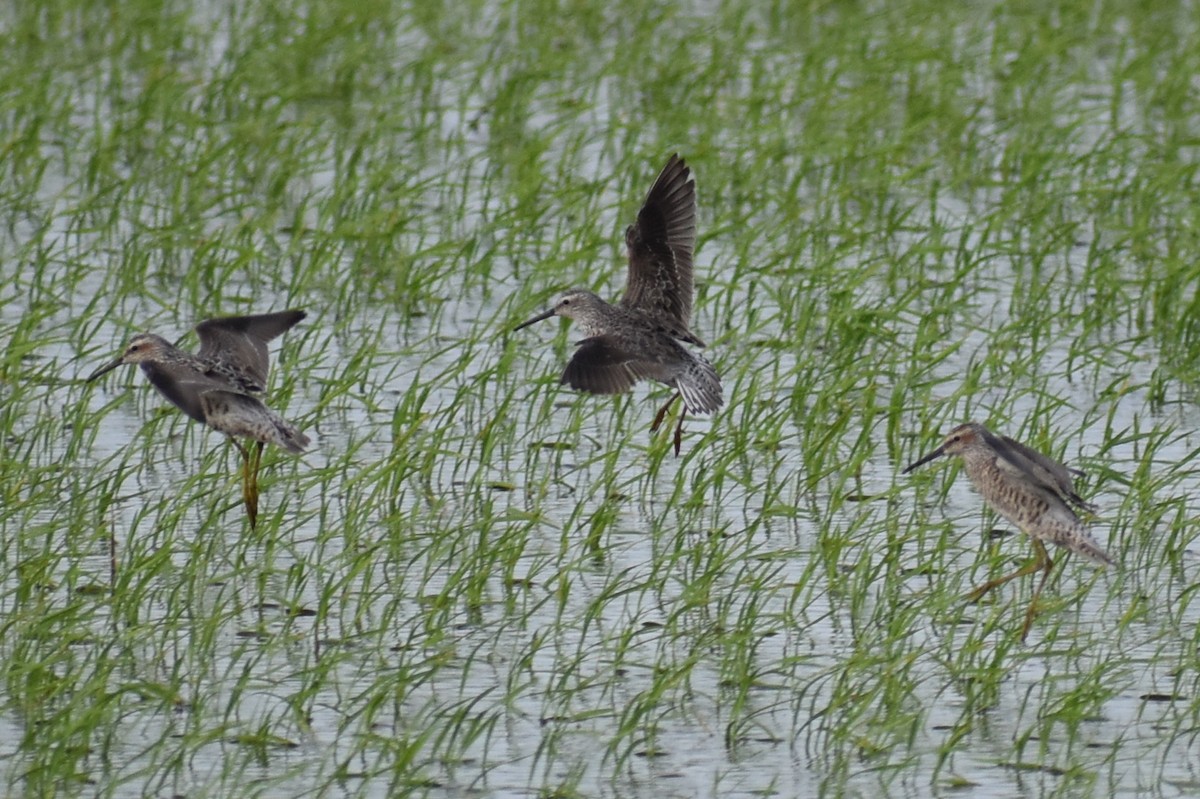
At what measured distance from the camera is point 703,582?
674 centimetres

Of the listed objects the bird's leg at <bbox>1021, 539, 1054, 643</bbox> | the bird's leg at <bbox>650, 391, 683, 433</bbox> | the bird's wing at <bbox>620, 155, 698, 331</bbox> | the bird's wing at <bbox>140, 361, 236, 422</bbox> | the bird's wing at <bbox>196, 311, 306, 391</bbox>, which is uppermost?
→ the bird's wing at <bbox>620, 155, 698, 331</bbox>

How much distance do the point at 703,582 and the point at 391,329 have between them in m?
3.62

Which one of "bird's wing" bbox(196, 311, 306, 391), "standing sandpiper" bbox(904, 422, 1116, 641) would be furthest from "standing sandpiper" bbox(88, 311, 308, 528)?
"standing sandpiper" bbox(904, 422, 1116, 641)

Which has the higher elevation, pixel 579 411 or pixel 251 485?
pixel 579 411

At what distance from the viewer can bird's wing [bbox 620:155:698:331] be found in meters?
9.00

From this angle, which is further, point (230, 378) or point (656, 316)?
point (656, 316)

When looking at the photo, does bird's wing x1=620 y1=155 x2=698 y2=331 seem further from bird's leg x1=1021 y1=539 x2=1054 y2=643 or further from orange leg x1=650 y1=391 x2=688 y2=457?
bird's leg x1=1021 y1=539 x2=1054 y2=643

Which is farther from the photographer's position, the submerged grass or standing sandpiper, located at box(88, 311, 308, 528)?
standing sandpiper, located at box(88, 311, 308, 528)

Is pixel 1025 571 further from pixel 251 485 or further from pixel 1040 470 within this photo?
pixel 251 485

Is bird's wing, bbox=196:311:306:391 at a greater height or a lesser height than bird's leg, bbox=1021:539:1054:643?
A: greater

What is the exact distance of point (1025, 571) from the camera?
6.99m

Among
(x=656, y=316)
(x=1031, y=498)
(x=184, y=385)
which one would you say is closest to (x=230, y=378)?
(x=184, y=385)

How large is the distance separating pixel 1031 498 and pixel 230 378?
268cm

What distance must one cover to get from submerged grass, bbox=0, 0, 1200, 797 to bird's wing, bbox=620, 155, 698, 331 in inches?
16.5
